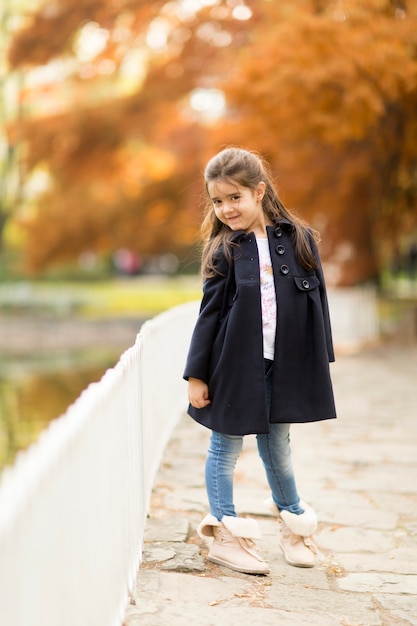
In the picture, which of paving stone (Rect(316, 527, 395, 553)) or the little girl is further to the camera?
paving stone (Rect(316, 527, 395, 553))

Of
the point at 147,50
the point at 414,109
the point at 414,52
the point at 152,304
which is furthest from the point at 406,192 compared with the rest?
the point at 152,304

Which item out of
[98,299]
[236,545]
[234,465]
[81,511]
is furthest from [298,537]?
[98,299]

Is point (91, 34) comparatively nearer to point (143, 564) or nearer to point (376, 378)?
point (376, 378)

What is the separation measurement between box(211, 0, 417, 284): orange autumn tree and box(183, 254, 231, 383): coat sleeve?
7.51 metres

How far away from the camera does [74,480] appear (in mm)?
2170

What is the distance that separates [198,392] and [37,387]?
11.8 meters

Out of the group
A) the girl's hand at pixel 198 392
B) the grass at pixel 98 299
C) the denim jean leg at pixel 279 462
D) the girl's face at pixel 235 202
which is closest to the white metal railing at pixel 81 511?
the girl's hand at pixel 198 392

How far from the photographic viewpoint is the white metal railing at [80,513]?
172 centimetres

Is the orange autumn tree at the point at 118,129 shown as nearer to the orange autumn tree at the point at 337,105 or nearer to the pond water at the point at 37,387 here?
the orange autumn tree at the point at 337,105

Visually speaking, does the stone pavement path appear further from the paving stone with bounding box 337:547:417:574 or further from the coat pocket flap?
the coat pocket flap

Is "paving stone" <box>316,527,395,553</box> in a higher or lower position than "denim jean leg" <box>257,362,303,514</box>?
lower

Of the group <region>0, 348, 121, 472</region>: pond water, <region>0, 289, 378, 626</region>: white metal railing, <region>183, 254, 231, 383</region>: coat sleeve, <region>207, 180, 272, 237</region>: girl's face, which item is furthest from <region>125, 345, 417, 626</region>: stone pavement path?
<region>0, 348, 121, 472</region>: pond water

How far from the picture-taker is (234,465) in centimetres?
363

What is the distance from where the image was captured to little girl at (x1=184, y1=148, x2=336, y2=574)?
11.4ft
